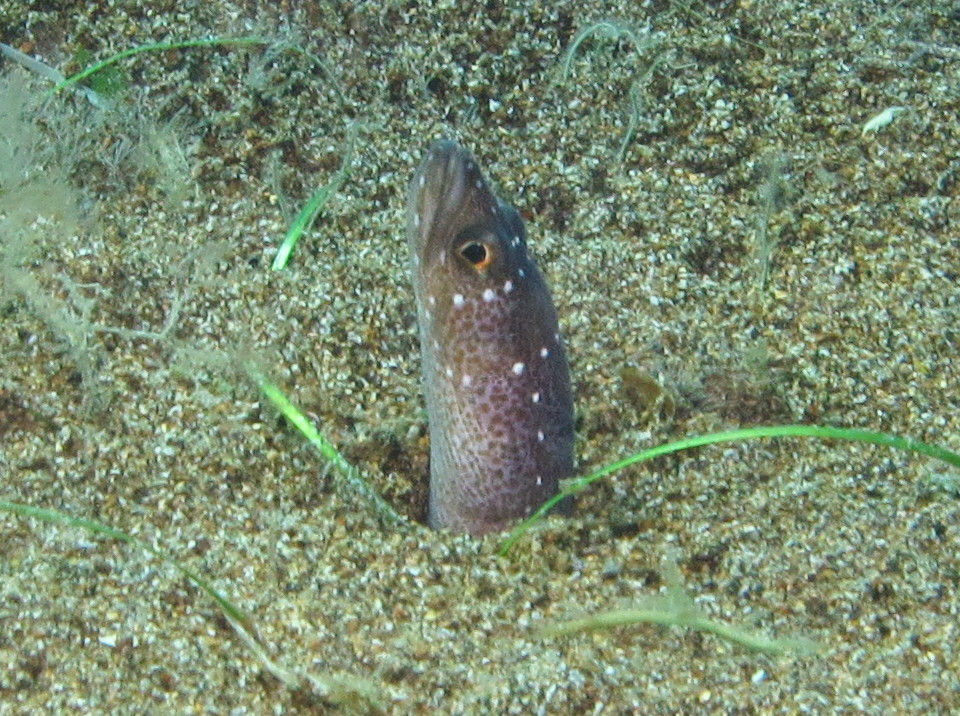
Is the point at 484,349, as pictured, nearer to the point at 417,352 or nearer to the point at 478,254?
the point at 478,254

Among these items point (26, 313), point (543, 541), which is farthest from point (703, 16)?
point (26, 313)

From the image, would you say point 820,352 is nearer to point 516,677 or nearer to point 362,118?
point 516,677

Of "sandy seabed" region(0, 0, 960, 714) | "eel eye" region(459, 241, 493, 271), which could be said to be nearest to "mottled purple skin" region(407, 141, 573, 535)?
"eel eye" region(459, 241, 493, 271)

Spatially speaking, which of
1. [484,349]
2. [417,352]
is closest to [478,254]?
[484,349]

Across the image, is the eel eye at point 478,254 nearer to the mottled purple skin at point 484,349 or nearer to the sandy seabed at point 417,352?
the mottled purple skin at point 484,349

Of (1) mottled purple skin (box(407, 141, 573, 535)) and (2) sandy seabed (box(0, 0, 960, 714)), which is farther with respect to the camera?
(1) mottled purple skin (box(407, 141, 573, 535))

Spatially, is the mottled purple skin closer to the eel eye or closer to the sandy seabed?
the eel eye

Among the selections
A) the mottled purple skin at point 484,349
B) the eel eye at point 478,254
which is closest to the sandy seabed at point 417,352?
the mottled purple skin at point 484,349
